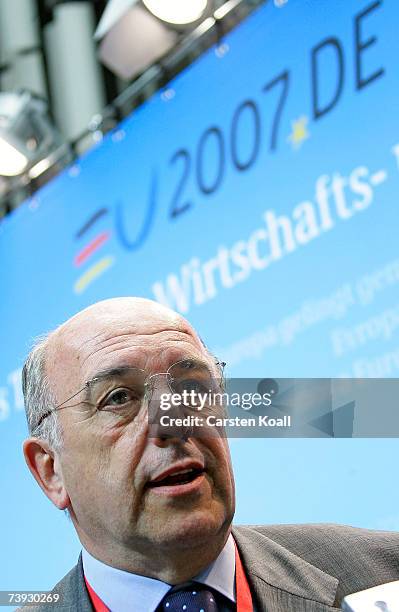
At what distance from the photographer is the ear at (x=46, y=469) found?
1.28m

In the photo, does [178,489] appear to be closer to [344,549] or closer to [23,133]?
[344,549]

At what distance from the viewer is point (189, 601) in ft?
3.86

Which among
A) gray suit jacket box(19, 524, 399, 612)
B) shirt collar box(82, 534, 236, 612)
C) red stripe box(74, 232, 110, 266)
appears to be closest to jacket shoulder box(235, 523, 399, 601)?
gray suit jacket box(19, 524, 399, 612)

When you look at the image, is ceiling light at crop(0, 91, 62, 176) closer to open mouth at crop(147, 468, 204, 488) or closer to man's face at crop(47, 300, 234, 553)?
man's face at crop(47, 300, 234, 553)

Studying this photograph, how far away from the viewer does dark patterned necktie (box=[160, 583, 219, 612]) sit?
1.17 meters

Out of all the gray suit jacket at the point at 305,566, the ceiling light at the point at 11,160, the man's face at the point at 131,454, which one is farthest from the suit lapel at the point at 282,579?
the ceiling light at the point at 11,160

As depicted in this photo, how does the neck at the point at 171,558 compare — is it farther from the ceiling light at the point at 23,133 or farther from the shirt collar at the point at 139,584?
the ceiling light at the point at 23,133

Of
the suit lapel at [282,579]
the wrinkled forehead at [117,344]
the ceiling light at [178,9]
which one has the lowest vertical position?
the suit lapel at [282,579]

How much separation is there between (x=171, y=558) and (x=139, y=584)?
7 cm

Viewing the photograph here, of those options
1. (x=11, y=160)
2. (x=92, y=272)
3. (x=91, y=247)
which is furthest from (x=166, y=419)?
(x=11, y=160)

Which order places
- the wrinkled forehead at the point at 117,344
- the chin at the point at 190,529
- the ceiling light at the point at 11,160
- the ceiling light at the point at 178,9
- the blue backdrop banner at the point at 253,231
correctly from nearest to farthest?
the chin at the point at 190,529
the wrinkled forehead at the point at 117,344
the blue backdrop banner at the point at 253,231
the ceiling light at the point at 178,9
the ceiling light at the point at 11,160

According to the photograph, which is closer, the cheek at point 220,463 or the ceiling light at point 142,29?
the cheek at point 220,463

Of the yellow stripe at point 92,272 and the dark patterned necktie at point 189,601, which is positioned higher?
the yellow stripe at point 92,272

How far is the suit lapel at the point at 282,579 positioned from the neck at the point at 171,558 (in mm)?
86
